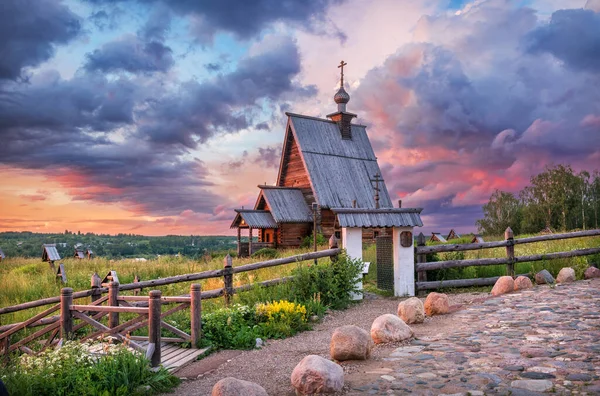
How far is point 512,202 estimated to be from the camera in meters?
52.5

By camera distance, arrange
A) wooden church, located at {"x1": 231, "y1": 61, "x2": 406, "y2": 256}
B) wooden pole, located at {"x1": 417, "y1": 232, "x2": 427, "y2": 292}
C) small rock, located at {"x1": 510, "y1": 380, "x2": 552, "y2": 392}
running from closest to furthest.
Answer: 1. small rock, located at {"x1": 510, "y1": 380, "x2": 552, "y2": 392}
2. wooden pole, located at {"x1": 417, "y1": 232, "x2": 427, "y2": 292}
3. wooden church, located at {"x1": 231, "y1": 61, "x2": 406, "y2": 256}

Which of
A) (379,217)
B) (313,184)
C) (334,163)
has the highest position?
(334,163)

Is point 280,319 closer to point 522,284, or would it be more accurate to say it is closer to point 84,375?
point 84,375

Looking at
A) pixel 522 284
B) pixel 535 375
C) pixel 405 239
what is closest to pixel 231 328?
pixel 535 375

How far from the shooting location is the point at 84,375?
6676mm

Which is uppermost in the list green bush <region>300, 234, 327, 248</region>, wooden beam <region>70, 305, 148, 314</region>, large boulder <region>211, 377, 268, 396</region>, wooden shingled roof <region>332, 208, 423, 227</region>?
wooden shingled roof <region>332, 208, 423, 227</region>

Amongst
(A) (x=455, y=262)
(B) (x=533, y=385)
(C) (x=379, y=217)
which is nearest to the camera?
(B) (x=533, y=385)

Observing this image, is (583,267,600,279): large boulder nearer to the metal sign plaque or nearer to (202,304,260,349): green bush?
the metal sign plaque

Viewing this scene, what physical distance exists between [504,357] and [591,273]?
9.51m

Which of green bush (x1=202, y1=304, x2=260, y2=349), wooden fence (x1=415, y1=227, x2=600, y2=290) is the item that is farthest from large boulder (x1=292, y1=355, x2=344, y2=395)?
wooden fence (x1=415, y1=227, x2=600, y2=290)

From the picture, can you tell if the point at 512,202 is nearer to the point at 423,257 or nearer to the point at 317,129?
the point at 317,129

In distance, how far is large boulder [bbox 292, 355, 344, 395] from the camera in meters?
5.93

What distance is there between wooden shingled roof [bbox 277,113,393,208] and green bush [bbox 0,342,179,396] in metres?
23.6

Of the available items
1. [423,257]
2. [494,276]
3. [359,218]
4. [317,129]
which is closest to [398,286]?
[423,257]
